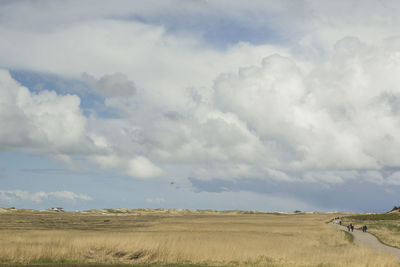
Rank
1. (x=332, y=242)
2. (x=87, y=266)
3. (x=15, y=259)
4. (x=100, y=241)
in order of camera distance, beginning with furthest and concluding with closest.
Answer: (x=332, y=242), (x=100, y=241), (x=15, y=259), (x=87, y=266)

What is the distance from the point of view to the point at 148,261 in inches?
1286

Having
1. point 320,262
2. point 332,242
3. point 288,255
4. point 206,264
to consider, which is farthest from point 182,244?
point 332,242

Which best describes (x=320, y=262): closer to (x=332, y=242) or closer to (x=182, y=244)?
(x=182, y=244)

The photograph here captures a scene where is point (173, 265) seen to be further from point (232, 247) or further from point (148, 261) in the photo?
point (232, 247)

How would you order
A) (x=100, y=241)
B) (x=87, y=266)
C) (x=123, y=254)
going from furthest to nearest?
1. (x=100, y=241)
2. (x=123, y=254)
3. (x=87, y=266)

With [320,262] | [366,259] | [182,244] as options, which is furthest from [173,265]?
[366,259]

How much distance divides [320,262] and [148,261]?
40.1ft

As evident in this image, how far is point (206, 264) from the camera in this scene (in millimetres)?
31984

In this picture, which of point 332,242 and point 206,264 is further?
point 332,242

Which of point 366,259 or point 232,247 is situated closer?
point 366,259

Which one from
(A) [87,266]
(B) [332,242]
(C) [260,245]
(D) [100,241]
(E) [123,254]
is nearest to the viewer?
(A) [87,266]

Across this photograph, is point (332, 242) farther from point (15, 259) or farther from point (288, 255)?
point (15, 259)

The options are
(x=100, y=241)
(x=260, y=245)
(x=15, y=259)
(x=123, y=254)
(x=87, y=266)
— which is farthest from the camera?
(x=260, y=245)

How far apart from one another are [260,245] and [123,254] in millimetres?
13335
